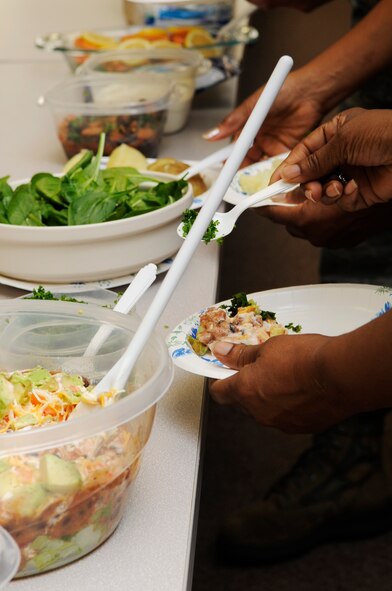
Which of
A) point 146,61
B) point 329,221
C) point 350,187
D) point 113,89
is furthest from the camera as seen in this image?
point 146,61

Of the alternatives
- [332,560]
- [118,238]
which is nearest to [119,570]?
[118,238]

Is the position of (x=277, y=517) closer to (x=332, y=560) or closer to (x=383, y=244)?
(x=332, y=560)

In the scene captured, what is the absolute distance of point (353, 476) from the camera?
81.4 inches

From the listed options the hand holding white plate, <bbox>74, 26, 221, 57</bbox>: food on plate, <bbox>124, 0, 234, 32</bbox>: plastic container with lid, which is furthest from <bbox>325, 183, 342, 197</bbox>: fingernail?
<bbox>124, 0, 234, 32</bbox>: plastic container with lid

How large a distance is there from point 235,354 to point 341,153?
35cm

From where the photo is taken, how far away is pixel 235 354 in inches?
39.3

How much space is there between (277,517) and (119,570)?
4.20 ft

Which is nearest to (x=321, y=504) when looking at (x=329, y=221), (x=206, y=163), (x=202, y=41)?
(x=329, y=221)

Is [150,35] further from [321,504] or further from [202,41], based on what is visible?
[321,504]

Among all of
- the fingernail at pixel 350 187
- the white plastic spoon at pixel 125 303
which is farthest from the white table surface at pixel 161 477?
the fingernail at pixel 350 187

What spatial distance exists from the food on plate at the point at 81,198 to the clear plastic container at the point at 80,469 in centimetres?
39

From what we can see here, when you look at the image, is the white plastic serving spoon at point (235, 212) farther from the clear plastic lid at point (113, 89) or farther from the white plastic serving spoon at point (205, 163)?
the clear plastic lid at point (113, 89)

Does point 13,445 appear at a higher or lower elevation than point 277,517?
higher

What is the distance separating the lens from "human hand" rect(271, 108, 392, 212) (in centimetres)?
115
